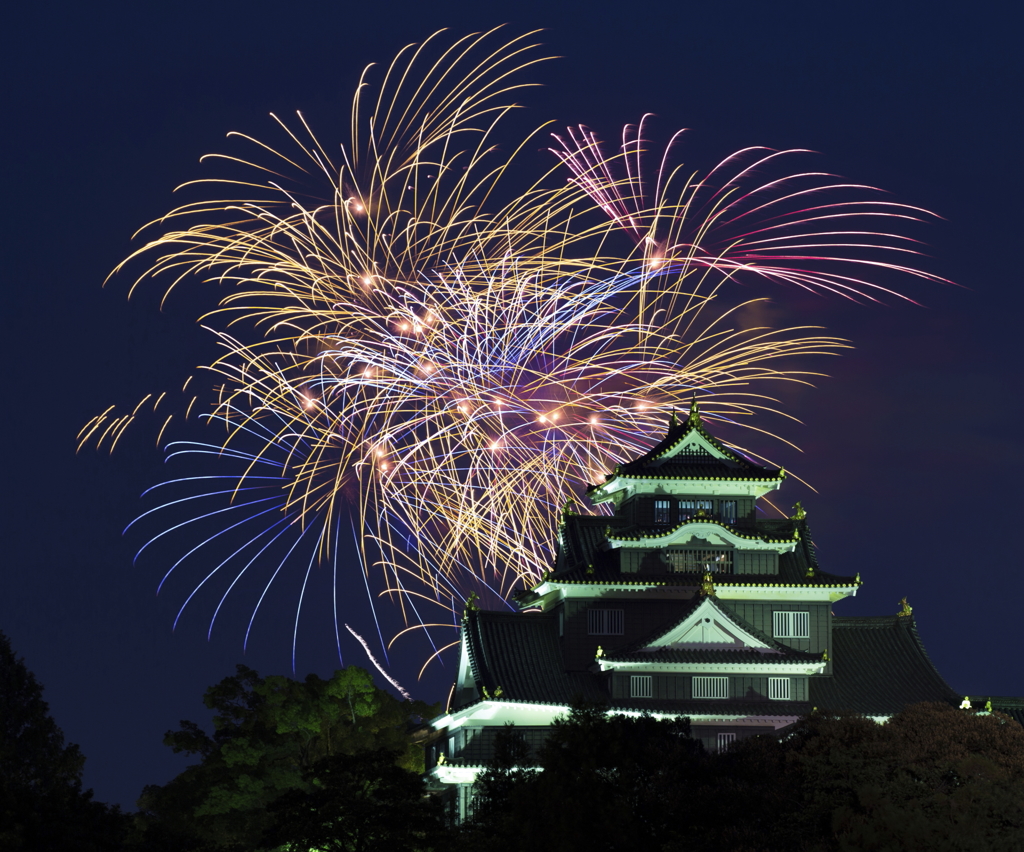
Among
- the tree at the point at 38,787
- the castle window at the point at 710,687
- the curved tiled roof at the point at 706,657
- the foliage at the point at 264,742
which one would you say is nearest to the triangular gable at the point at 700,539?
the curved tiled roof at the point at 706,657

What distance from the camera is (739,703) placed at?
50.4m

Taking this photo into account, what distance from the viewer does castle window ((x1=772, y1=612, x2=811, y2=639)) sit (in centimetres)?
5297

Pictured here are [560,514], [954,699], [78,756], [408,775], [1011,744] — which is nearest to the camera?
[1011,744]

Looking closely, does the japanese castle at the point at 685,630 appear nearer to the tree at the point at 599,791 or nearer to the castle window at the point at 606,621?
the castle window at the point at 606,621

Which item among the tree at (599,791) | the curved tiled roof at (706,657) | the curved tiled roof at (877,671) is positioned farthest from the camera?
the curved tiled roof at (877,671)

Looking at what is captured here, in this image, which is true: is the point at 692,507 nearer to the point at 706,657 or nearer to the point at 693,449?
the point at 693,449

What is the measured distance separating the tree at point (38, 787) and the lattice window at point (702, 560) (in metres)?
20.3

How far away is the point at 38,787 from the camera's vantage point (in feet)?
148

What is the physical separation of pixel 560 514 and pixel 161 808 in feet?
60.3

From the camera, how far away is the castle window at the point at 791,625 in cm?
5297

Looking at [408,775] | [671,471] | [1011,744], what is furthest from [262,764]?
[1011,744]

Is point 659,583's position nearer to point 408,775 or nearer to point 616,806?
point 408,775

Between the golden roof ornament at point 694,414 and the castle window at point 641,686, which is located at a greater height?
the golden roof ornament at point 694,414

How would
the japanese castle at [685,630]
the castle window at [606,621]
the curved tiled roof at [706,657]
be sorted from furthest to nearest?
the castle window at [606,621], the japanese castle at [685,630], the curved tiled roof at [706,657]
